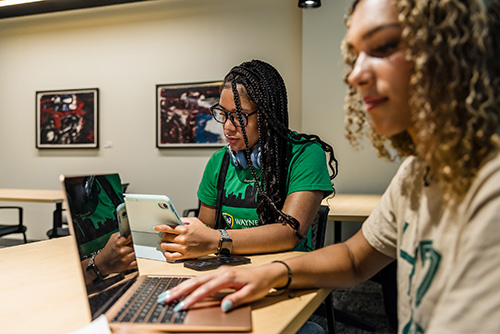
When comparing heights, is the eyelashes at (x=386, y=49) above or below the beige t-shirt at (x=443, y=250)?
above

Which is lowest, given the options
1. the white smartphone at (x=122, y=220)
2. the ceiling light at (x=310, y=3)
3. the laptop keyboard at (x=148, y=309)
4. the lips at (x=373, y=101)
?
the laptop keyboard at (x=148, y=309)

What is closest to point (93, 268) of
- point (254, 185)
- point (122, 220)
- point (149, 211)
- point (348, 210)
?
point (122, 220)

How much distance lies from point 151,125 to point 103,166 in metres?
0.88

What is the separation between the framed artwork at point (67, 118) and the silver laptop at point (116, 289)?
461 centimetres

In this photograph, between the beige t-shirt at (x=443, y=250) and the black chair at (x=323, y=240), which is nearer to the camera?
the beige t-shirt at (x=443, y=250)

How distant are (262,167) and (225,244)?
427 millimetres

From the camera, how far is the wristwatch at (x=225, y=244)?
1250 millimetres

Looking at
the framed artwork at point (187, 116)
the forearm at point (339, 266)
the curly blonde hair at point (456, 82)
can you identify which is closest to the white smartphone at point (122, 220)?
the forearm at point (339, 266)

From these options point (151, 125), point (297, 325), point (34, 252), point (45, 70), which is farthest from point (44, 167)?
point (297, 325)

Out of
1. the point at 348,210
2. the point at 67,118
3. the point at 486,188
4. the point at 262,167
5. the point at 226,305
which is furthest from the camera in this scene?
the point at 67,118

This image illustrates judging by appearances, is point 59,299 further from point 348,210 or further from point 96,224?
point 348,210

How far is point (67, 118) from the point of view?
5328 millimetres

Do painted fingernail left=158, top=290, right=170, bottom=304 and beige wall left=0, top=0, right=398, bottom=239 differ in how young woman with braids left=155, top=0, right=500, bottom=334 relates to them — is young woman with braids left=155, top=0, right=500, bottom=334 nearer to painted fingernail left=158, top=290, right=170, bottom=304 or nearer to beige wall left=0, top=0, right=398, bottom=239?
painted fingernail left=158, top=290, right=170, bottom=304

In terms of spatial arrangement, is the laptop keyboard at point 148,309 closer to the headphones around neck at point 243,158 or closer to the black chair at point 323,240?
the headphones around neck at point 243,158
